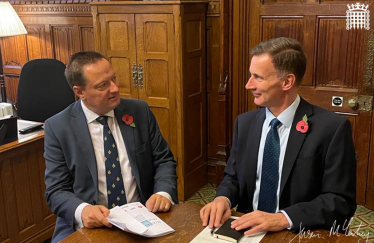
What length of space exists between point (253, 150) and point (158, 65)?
1.94 meters

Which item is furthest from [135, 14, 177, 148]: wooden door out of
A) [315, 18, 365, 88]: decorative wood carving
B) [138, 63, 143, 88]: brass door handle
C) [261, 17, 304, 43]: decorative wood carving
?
[315, 18, 365, 88]: decorative wood carving

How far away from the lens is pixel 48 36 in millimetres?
4566

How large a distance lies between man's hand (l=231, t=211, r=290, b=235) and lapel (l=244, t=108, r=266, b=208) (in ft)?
1.14

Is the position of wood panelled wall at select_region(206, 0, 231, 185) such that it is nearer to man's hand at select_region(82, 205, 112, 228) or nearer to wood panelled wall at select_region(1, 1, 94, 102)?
wood panelled wall at select_region(1, 1, 94, 102)

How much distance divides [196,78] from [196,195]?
1.07 meters

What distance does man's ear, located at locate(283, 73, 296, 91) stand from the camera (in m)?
1.79

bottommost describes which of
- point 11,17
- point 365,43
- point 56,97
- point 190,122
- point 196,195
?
point 196,195

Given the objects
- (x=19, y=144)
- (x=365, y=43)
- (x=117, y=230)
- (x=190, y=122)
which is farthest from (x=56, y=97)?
(x=365, y=43)

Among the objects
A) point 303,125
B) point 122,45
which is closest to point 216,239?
point 303,125

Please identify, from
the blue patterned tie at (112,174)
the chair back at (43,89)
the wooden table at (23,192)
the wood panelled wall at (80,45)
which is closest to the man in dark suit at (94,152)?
the blue patterned tie at (112,174)

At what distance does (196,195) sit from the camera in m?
3.96

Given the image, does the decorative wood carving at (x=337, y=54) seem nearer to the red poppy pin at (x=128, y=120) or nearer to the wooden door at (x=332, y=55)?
the wooden door at (x=332, y=55)

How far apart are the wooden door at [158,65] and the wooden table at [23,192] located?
107cm

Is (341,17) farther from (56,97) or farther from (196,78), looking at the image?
(56,97)
